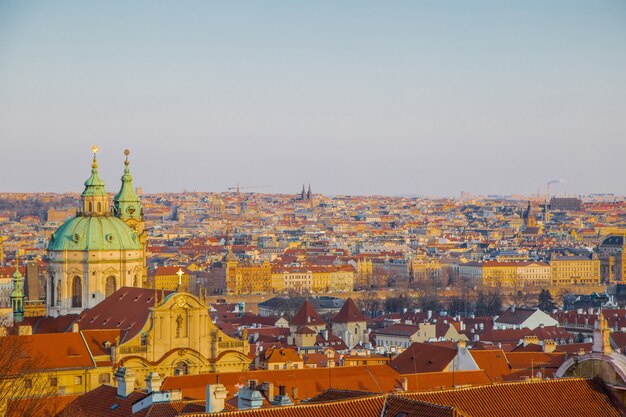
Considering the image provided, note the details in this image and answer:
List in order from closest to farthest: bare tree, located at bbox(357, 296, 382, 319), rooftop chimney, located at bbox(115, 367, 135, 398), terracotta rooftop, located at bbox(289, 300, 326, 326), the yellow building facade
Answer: rooftop chimney, located at bbox(115, 367, 135, 398) < terracotta rooftop, located at bbox(289, 300, 326, 326) < bare tree, located at bbox(357, 296, 382, 319) < the yellow building facade

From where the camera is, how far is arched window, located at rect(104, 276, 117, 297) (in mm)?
60469

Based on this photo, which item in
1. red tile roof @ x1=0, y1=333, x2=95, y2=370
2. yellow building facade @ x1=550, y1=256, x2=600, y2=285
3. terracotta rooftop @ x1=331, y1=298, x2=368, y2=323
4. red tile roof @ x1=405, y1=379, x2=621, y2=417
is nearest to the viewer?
red tile roof @ x1=405, y1=379, x2=621, y2=417

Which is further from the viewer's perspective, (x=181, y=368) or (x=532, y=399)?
(x=181, y=368)

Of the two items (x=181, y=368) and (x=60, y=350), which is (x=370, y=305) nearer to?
(x=181, y=368)

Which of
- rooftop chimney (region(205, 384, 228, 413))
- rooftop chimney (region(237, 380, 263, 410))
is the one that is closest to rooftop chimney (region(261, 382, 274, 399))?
rooftop chimney (region(237, 380, 263, 410))

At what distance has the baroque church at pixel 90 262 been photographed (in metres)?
60.4

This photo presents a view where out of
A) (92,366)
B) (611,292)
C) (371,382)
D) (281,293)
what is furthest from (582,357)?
(281,293)

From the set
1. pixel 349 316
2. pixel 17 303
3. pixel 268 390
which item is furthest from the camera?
pixel 349 316

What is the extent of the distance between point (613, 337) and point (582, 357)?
3603 centimetres

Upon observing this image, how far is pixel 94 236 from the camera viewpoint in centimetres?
6094

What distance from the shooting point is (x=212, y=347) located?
167 feet

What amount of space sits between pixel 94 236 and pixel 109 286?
6.34ft

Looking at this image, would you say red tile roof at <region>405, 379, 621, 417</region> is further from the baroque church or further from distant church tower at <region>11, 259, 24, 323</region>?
the baroque church

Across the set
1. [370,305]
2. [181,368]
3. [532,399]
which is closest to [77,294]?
[181,368]
